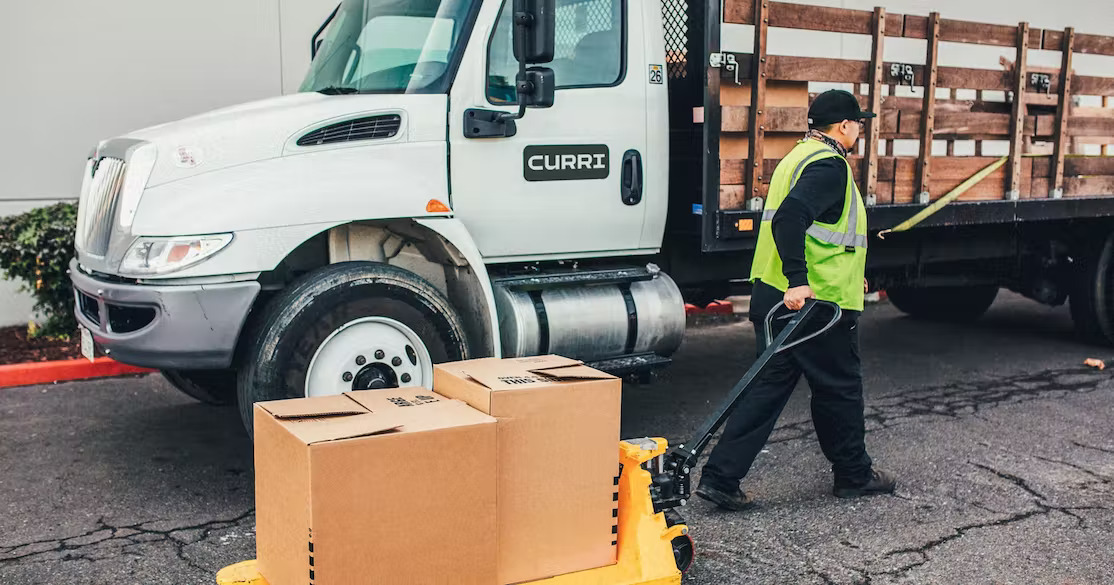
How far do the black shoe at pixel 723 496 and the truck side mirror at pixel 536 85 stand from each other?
72.9 inches

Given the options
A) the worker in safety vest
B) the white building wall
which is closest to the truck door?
the worker in safety vest

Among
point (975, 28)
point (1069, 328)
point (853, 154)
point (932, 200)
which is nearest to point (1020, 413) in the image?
point (932, 200)

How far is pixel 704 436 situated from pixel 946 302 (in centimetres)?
639

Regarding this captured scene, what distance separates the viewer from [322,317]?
4574 millimetres

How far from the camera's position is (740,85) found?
18.6ft

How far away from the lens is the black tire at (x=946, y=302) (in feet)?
30.6

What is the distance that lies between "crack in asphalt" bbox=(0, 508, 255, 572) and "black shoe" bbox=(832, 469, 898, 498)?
8.54 ft

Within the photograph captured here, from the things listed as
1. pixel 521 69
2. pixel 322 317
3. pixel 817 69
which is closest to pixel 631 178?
pixel 521 69

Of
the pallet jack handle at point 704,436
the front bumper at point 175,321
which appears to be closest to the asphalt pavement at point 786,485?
the pallet jack handle at point 704,436

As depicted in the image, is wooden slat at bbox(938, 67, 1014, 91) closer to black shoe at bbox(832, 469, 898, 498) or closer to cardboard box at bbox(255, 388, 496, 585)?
black shoe at bbox(832, 469, 898, 498)

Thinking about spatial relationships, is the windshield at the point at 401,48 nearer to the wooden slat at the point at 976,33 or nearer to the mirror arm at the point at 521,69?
the mirror arm at the point at 521,69

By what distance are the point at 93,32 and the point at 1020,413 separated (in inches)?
282

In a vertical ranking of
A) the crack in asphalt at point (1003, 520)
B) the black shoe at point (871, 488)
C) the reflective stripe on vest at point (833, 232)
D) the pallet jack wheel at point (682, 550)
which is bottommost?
the crack in asphalt at point (1003, 520)

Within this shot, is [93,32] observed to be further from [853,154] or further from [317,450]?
[317,450]
